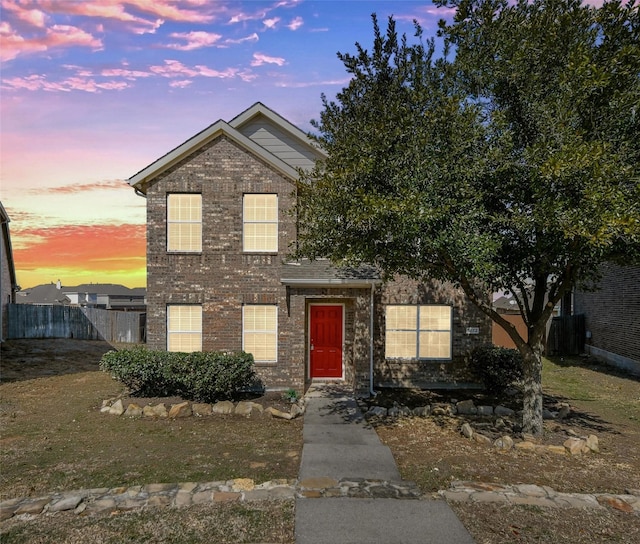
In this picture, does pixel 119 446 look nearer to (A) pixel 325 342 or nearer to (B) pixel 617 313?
(A) pixel 325 342

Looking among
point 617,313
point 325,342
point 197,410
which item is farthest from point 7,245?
point 617,313

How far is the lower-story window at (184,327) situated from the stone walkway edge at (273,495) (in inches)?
272

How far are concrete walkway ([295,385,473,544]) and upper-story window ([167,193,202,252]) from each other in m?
7.09

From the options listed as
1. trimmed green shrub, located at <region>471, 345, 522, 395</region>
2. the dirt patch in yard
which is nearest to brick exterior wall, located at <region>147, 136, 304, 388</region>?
the dirt patch in yard

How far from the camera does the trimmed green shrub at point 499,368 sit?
14.2 m

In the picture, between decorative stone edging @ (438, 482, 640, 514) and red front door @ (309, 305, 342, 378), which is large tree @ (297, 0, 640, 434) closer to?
decorative stone edging @ (438, 482, 640, 514)

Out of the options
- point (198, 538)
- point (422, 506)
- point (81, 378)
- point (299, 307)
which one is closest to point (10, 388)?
point (81, 378)

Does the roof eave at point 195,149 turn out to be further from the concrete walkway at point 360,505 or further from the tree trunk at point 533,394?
the tree trunk at point 533,394

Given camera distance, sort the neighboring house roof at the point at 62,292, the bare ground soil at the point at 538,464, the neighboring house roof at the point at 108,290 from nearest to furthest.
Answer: the bare ground soil at the point at 538,464
the neighboring house roof at the point at 62,292
the neighboring house roof at the point at 108,290

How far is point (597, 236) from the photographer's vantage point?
23.2 ft

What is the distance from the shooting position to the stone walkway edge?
264 inches

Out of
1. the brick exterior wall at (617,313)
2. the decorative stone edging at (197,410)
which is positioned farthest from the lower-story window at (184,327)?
the brick exterior wall at (617,313)

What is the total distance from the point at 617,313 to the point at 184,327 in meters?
19.1

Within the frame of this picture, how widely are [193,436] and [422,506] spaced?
5457 mm
